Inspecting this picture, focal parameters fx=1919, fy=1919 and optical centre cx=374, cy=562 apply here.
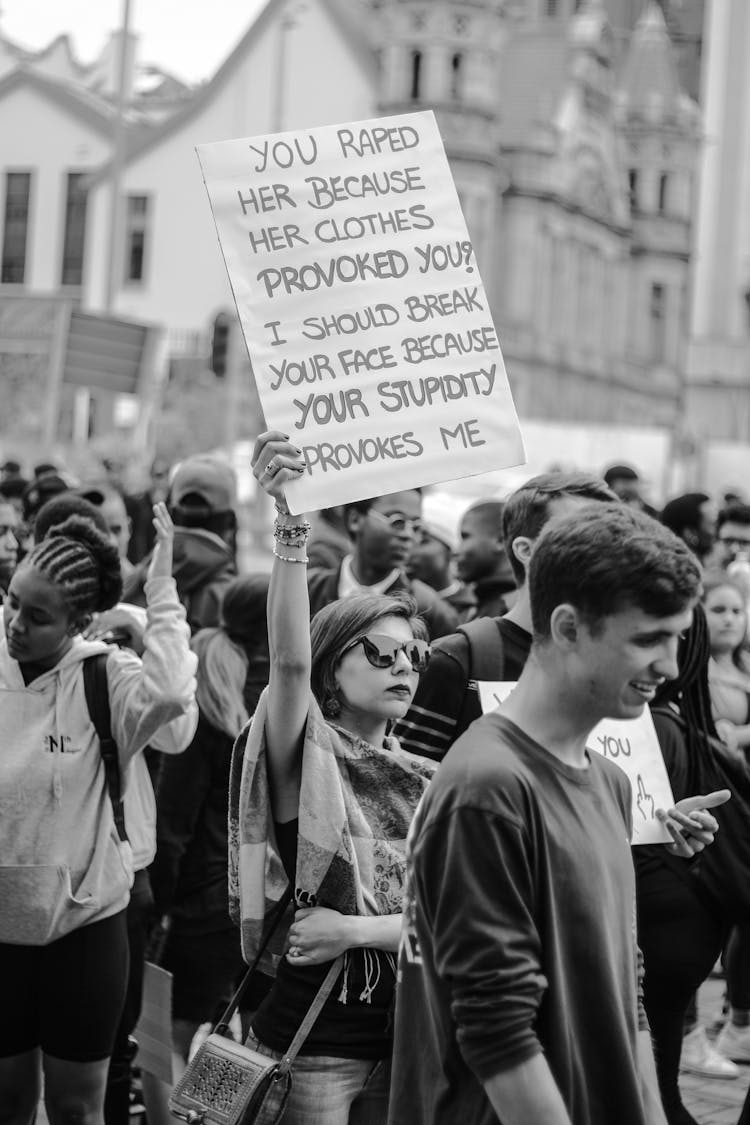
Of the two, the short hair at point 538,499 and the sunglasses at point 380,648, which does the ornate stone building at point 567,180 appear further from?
the sunglasses at point 380,648

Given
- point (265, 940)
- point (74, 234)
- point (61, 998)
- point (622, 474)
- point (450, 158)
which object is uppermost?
point (450, 158)

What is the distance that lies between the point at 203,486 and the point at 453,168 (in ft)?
167

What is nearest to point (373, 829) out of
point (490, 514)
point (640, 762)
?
point (640, 762)

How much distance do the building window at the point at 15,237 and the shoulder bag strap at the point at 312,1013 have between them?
59.7 m

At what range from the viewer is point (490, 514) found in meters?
7.12

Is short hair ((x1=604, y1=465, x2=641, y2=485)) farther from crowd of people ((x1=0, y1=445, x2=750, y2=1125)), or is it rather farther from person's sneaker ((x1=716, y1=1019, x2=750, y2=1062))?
crowd of people ((x1=0, y1=445, x2=750, y2=1125))

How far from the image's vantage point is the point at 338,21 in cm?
5978

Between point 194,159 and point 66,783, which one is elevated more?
point 194,159

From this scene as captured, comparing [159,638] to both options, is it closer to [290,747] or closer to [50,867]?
[50,867]

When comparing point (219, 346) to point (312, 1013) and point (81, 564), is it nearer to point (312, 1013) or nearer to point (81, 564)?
point (81, 564)

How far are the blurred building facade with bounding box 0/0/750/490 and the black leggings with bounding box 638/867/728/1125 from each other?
1868 inches

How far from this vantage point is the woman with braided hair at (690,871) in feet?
15.7

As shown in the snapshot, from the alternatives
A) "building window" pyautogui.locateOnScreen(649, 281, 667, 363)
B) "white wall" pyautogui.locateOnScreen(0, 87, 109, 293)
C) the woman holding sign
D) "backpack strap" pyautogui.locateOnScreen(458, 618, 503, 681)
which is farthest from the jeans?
"building window" pyautogui.locateOnScreen(649, 281, 667, 363)

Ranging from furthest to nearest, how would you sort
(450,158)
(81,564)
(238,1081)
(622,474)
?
(450,158), (622,474), (81,564), (238,1081)
